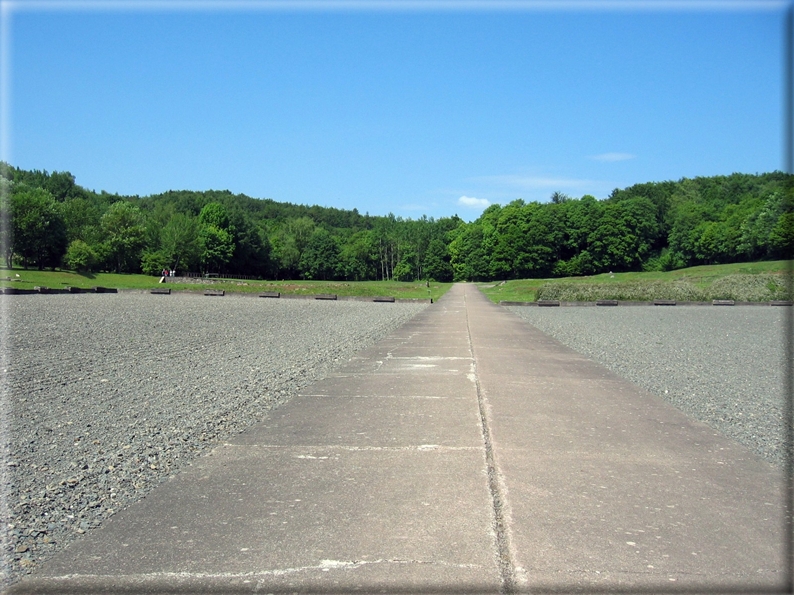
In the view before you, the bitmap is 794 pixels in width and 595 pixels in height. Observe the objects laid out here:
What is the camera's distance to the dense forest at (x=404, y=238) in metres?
76.8

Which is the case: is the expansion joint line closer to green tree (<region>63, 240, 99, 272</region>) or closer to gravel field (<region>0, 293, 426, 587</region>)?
gravel field (<region>0, 293, 426, 587</region>)

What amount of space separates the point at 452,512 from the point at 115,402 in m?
6.05

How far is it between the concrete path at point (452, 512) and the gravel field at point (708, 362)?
684 millimetres

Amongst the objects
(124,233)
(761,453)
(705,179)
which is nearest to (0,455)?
(761,453)

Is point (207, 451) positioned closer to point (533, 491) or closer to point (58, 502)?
point (58, 502)

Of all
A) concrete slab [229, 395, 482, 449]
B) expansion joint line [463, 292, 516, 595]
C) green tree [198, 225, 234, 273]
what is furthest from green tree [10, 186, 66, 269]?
expansion joint line [463, 292, 516, 595]

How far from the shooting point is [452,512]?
4.85 m

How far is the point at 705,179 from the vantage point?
441ft

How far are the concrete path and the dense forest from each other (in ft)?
183

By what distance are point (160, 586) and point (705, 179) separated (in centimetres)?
14726

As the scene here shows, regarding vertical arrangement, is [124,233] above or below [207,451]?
above

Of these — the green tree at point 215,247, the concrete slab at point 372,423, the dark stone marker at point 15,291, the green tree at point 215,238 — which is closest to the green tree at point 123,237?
the green tree at point 215,238

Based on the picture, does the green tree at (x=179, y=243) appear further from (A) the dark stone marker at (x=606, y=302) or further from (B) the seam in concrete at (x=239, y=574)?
(B) the seam in concrete at (x=239, y=574)

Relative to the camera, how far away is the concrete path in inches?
153
